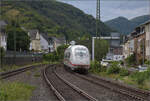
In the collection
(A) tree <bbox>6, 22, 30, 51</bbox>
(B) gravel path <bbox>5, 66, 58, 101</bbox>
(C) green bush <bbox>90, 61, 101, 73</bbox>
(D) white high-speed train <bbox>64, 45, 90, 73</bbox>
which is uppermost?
(A) tree <bbox>6, 22, 30, 51</bbox>

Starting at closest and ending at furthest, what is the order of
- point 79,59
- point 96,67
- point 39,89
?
point 39,89 < point 79,59 < point 96,67

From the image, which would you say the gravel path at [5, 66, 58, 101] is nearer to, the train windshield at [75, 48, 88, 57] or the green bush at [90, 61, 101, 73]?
the train windshield at [75, 48, 88, 57]

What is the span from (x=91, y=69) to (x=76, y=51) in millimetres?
3989

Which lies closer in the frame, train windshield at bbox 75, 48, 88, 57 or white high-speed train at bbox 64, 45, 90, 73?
white high-speed train at bbox 64, 45, 90, 73

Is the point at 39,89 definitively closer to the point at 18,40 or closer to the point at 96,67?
the point at 96,67

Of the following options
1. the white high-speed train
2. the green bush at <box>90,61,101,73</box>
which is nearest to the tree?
the green bush at <box>90,61,101,73</box>

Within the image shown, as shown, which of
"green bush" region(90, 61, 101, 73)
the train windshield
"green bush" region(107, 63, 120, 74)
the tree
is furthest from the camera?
the tree

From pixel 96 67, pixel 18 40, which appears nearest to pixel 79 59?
pixel 96 67

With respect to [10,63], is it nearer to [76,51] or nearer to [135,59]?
[76,51]

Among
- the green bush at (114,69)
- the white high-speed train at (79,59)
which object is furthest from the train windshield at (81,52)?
the green bush at (114,69)

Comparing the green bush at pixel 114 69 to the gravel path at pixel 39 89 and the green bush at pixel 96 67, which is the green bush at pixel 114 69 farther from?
the gravel path at pixel 39 89

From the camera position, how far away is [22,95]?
39.3 ft

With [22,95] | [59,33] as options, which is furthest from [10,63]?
[59,33]

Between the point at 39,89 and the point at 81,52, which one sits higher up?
the point at 81,52
